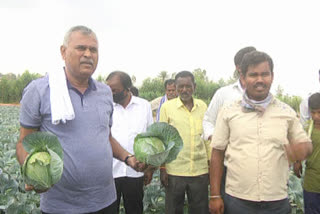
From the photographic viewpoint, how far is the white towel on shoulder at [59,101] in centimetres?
184

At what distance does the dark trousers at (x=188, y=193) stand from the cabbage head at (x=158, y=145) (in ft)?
3.68

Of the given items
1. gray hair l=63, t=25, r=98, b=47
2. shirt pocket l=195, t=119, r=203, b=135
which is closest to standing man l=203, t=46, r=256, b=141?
shirt pocket l=195, t=119, r=203, b=135

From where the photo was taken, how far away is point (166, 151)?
200 cm

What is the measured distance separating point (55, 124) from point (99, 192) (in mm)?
565

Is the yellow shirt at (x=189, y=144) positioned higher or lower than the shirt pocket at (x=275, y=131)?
lower

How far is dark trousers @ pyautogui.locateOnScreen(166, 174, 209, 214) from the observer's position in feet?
10.2

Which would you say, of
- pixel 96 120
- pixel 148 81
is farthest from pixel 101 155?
pixel 148 81

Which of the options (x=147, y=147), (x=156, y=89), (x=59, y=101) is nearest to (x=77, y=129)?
(x=59, y=101)

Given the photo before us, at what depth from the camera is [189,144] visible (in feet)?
10.2

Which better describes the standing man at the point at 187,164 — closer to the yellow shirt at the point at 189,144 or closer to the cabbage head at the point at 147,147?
the yellow shirt at the point at 189,144

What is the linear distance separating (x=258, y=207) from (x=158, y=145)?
0.81 metres

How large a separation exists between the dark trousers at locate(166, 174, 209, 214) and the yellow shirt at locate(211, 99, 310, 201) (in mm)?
994

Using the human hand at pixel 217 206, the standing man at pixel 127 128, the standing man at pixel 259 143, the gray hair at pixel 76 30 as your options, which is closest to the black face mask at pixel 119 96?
the standing man at pixel 127 128

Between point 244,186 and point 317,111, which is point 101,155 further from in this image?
point 317,111
